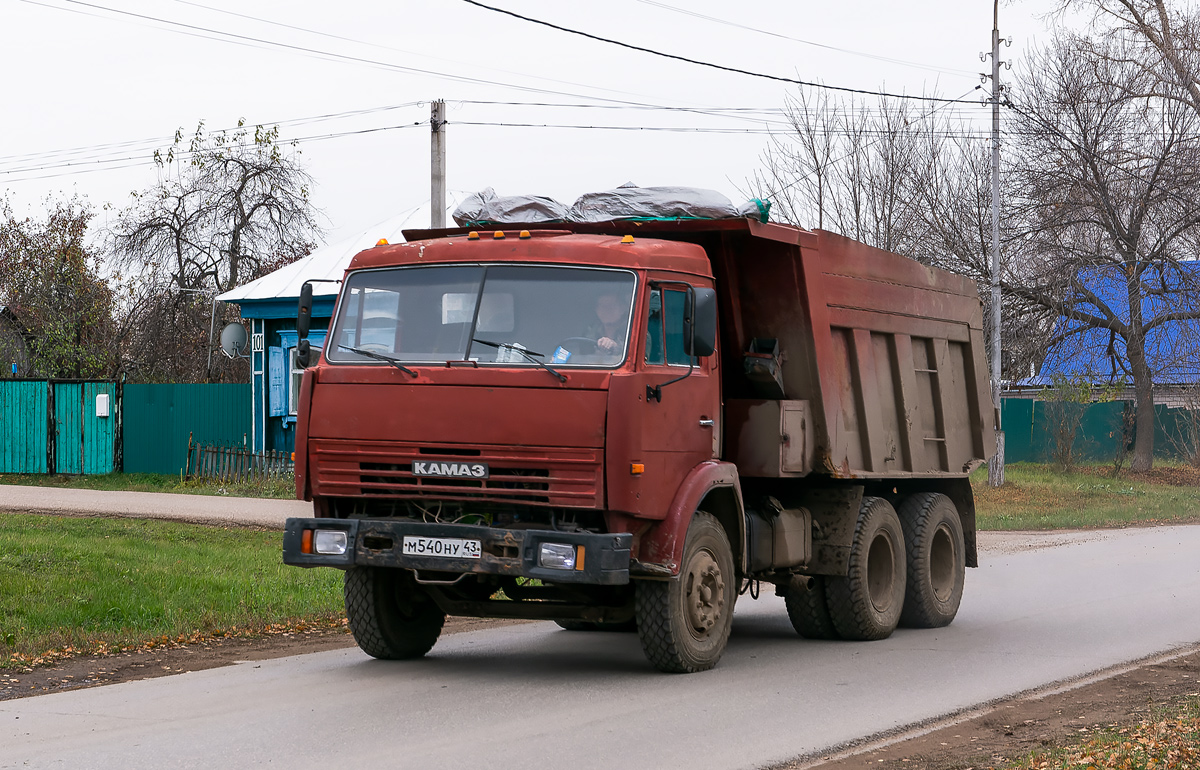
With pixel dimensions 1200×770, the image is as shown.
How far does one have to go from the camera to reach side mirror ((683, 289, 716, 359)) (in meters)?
8.45

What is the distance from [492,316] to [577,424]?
924mm

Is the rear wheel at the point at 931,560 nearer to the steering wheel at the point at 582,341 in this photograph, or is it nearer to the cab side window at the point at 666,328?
the cab side window at the point at 666,328

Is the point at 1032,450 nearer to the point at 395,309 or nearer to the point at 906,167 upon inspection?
the point at 906,167

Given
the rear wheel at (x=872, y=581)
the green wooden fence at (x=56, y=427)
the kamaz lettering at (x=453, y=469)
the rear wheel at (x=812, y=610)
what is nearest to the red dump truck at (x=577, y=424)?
the kamaz lettering at (x=453, y=469)

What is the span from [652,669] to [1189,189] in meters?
28.3

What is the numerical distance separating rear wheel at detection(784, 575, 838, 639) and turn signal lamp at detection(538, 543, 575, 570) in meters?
3.32

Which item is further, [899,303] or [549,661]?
[899,303]

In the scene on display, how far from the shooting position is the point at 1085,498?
2877cm

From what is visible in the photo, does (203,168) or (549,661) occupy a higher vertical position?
A: (203,168)

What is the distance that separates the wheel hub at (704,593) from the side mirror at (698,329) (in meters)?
1.33

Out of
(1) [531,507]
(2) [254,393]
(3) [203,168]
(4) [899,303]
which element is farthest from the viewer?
(3) [203,168]

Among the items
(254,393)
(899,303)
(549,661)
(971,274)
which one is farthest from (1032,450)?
(549,661)

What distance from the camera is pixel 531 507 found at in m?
8.27

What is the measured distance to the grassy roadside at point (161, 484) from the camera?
2542cm
